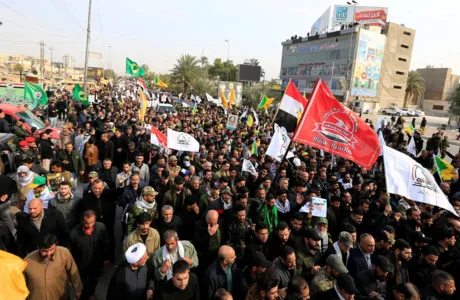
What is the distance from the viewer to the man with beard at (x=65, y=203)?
4434 mm

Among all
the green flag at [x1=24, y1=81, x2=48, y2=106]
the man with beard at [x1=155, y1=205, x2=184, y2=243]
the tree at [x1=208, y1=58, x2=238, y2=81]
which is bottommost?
the man with beard at [x1=155, y1=205, x2=184, y2=243]

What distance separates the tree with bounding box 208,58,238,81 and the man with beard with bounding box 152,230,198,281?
70.7 metres

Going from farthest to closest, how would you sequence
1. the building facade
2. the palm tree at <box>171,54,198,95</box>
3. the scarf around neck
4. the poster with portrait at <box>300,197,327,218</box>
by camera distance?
the building facade
the palm tree at <box>171,54,198,95</box>
the scarf around neck
the poster with portrait at <box>300,197,327,218</box>

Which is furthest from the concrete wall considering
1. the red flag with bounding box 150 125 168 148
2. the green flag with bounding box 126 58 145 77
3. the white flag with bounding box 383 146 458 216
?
the white flag with bounding box 383 146 458 216

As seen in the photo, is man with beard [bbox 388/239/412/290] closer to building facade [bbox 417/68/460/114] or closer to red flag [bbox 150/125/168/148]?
red flag [bbox 150/125/168/148]

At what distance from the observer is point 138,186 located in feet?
17.9

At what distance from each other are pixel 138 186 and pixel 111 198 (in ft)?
1.63

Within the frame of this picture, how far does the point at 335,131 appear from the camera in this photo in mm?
4898

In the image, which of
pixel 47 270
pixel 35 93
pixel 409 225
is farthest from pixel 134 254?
pixel 35 93

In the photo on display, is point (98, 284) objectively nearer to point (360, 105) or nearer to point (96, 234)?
point (96, 234)

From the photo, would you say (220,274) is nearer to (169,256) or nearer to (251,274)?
(251,274)

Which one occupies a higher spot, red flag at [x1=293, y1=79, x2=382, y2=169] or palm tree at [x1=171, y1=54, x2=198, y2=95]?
palm tree at [x1=171, y1=54, x2=198, y2=95]

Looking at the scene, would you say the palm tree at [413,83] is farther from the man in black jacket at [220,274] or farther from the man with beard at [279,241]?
the man in black jacket at [220,274]

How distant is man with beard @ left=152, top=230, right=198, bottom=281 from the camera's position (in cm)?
333
